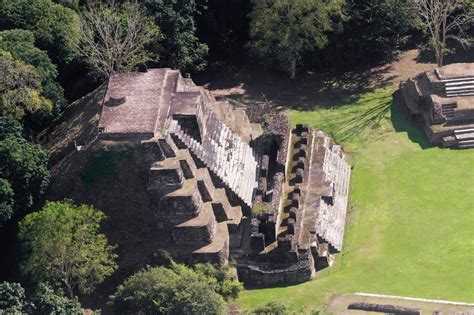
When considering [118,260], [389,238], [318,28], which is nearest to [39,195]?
[118,260]

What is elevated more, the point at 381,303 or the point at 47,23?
the point at 47,23

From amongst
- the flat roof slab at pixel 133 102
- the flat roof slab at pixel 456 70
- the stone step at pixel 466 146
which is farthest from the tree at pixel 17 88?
the flat roof slab at pixel 456 70

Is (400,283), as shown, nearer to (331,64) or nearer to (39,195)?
(39,195)

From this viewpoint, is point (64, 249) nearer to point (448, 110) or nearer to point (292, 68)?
point (292, 68)

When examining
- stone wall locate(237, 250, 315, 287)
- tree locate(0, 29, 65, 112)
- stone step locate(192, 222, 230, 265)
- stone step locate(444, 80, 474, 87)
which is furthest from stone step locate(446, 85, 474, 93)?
tree locate(0, 29, 65, 112)

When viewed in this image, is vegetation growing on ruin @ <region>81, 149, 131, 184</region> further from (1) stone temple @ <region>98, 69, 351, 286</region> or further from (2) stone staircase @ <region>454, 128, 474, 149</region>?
(2) stone staircase @ <region>454, 128, 474, 149</region>

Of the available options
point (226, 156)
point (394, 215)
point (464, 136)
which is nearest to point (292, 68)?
point (464, 136)
